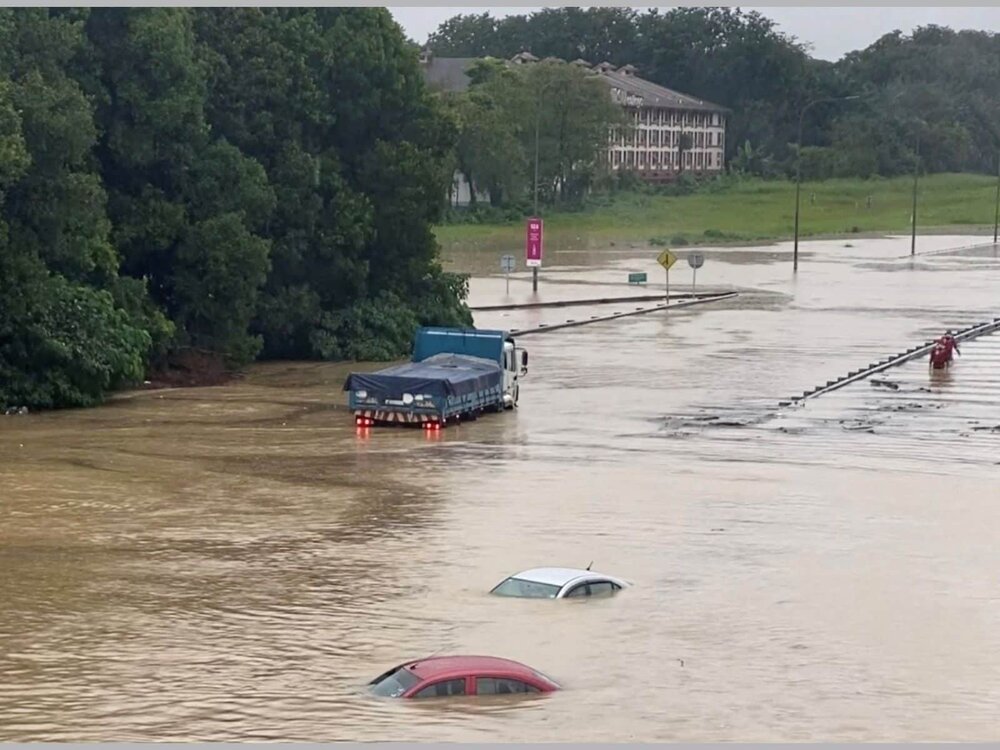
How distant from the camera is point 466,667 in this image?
63.9 ft

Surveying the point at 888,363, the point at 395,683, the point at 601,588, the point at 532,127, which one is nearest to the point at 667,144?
the point at 532,127

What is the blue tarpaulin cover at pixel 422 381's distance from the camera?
130 ft

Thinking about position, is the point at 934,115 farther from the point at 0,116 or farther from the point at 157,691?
the point at 157,691

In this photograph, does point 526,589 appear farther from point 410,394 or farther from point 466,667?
point 410,394

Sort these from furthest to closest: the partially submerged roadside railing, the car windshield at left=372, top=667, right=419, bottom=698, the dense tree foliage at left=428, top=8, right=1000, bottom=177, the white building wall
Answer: the dense tree foliage at left=428, top=8, right=1000, bottom=177, the white building wall, the partially submerged roadside railing, the car windshield at left=372, top=667, right=419, bottom=698

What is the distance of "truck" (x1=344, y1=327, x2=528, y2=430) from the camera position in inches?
1565

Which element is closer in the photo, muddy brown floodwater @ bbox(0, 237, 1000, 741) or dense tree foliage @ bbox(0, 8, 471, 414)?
muddy brown floodwater @ bbox(0, 237, 1000, 741)

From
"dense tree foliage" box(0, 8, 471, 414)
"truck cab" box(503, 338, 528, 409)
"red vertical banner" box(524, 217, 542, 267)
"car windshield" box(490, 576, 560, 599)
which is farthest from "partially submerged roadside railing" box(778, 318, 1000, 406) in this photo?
"car windshield" box(490, 576, 560, 599)

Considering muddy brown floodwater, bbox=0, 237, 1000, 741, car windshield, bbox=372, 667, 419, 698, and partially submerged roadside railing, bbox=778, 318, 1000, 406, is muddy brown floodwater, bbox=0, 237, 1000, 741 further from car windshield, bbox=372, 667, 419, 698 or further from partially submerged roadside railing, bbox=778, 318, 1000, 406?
partially submerged roadside railing, bbox=778, 318, 1000, 406

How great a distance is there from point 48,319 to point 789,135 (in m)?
134

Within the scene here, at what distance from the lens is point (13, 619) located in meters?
23.5

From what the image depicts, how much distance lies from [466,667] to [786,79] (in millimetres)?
157371

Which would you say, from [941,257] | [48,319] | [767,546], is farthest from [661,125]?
[767,546]

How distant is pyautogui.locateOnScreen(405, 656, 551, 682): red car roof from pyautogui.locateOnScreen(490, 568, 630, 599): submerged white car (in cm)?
A: 399
